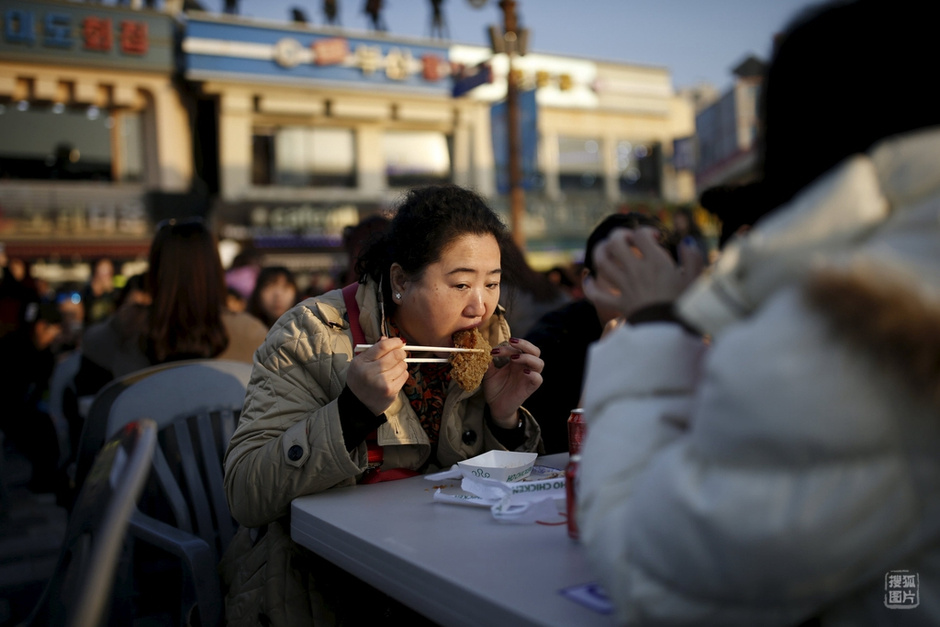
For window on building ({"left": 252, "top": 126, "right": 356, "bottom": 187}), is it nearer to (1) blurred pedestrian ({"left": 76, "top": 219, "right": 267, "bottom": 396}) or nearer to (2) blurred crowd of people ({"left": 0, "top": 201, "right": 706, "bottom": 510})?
(2) blurred crowd of people ({"left": 0, "top": 201, "right": 706, "bottom": 510})

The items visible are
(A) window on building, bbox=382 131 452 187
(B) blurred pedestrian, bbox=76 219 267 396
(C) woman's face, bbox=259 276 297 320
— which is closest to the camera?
(B) blurred pedestrian, bbox=76 219 267 396

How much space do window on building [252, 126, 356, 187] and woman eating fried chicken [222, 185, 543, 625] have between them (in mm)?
15637

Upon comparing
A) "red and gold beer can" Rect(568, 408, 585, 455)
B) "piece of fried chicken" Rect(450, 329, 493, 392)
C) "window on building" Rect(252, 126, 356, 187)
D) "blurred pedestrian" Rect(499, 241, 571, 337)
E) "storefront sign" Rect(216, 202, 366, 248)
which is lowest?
"red and gold beer can" Rect(568, 408, 585, 455)

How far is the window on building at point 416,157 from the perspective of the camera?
18141 mm

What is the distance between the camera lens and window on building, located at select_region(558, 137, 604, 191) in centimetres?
2031

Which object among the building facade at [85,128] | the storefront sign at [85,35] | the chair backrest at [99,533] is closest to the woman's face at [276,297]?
the chair backrest at [99,533]

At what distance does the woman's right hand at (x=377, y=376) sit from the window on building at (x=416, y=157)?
16439mm

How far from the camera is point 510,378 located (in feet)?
7.08

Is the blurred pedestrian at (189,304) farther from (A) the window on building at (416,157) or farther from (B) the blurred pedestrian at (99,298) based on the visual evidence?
(A) the window on building at (416,157)

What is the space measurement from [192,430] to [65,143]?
15734mm

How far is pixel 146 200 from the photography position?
15312 mm

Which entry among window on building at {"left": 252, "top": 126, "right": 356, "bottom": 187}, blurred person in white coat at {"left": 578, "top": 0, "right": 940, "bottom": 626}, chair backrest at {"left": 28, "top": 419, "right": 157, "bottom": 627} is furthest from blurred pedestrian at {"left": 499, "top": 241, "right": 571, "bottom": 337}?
window on building at {"left": 252, "top": 126, "right": 356, "bottom": 187}

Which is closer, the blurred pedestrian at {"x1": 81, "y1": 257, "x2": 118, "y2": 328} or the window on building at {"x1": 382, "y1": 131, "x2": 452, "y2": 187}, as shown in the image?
the blurred pedestrian at {"x1": 81, "y1": 257, "x2": 118, "y2": 328}

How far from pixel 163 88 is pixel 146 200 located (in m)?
2.60
